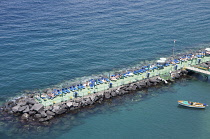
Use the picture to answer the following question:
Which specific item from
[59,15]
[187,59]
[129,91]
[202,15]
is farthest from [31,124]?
[202,15]

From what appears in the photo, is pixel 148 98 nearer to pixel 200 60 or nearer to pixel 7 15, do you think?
pixel 200 60

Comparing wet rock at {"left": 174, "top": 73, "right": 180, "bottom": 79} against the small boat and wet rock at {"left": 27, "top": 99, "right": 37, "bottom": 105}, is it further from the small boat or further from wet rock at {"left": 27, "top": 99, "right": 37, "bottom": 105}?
wet rock at {"left": 27, "top": 99, "right": 37, "bottom": 105}

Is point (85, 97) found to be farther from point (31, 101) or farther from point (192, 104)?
point (192, 104)

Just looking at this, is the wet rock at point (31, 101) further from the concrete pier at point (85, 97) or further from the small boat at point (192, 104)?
the small boat at point (192, 104)

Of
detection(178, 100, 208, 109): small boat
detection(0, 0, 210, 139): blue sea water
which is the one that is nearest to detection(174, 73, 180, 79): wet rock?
detection(0, 0, 210, 139): blue sea water

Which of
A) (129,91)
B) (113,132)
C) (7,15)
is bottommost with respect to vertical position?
(113,132)

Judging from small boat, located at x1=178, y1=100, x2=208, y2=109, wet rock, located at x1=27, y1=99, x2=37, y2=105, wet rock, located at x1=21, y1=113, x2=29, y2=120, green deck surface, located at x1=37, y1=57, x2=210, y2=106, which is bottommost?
wet rock, located at x1=21, y1=113, x2=29, y2=120

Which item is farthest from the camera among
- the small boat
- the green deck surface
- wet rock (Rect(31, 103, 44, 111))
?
the small boat
